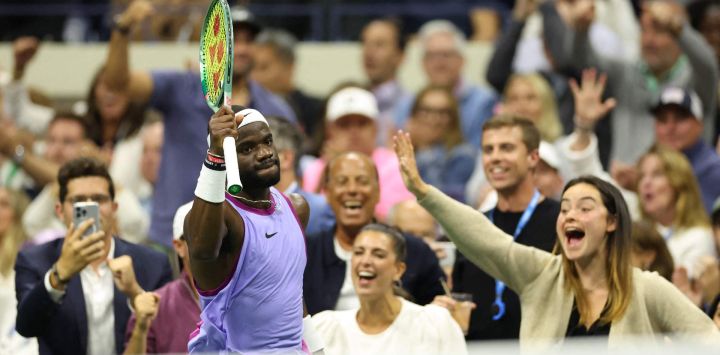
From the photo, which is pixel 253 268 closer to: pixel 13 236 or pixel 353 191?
pixel 353 191

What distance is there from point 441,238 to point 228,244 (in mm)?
3555

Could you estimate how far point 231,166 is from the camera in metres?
5.81

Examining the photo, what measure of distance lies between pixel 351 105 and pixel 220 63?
431 cm

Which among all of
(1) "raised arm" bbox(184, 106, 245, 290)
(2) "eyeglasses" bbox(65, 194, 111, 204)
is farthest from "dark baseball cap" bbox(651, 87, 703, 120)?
(1) "raised arm" bbox(184, 106, 245, 290)

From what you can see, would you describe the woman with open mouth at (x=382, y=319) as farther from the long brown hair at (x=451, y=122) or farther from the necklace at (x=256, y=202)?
the long brown hair at (x=451, y=122)

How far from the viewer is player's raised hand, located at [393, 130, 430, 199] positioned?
25.0 feet

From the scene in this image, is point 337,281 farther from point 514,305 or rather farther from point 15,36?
point 15,36

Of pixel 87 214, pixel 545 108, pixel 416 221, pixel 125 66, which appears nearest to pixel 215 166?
pixel 87 214

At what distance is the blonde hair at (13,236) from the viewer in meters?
9.95

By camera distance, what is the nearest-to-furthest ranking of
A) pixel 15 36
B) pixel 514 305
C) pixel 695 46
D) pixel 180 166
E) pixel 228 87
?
pixel 228 87 < pixel 514 305 < pixel 180 166 < pixel 695 46 < pixel 15 36

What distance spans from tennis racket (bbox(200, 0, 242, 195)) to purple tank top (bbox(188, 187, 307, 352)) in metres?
0.45

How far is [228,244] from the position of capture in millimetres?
6207

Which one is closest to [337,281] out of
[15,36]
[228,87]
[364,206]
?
[364,206]

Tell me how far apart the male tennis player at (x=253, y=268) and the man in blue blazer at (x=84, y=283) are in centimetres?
138
